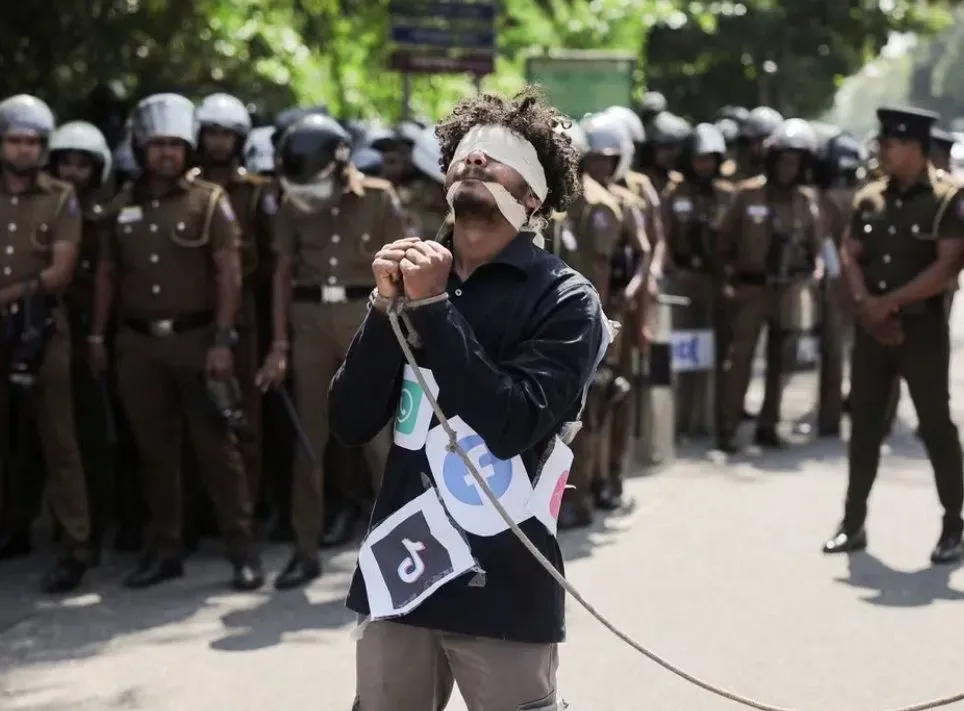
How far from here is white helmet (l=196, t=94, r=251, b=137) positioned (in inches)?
339

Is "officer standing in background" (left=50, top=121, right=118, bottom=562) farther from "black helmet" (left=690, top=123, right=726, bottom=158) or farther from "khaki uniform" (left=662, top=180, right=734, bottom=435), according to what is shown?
"black helmet" (left=690, top=123, right=726, bottom=158)

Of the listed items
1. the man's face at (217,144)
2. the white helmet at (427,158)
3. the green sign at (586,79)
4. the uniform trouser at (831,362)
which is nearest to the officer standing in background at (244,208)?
the man's face at (217,144)

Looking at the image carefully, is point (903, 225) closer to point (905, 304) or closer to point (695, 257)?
point (905, 304)

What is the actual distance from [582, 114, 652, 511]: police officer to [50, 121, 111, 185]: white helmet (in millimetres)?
2582

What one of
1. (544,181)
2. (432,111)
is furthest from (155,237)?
(432,111)

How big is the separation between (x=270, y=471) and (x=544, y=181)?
19.2 ft

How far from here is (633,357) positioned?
10.5 meters

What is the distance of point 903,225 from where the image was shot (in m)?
8.19

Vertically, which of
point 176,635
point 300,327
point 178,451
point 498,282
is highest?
point 498,282

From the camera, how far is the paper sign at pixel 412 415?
11.9ft

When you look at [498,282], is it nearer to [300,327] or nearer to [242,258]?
[300,327]

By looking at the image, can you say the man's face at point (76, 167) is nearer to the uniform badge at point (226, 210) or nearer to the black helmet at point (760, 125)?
the uniform badge at point (226, 210)

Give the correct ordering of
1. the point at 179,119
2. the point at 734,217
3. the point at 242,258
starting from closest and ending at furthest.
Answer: the point at 179,119 < the point at 242,258 < the point at 734,217

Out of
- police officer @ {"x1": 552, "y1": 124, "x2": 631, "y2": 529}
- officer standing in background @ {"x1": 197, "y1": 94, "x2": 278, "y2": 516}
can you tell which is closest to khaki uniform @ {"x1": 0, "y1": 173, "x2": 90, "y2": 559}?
officer standing in background @ {"x1": 197, "y1": 94, "x2": 278, "y2": 516}
